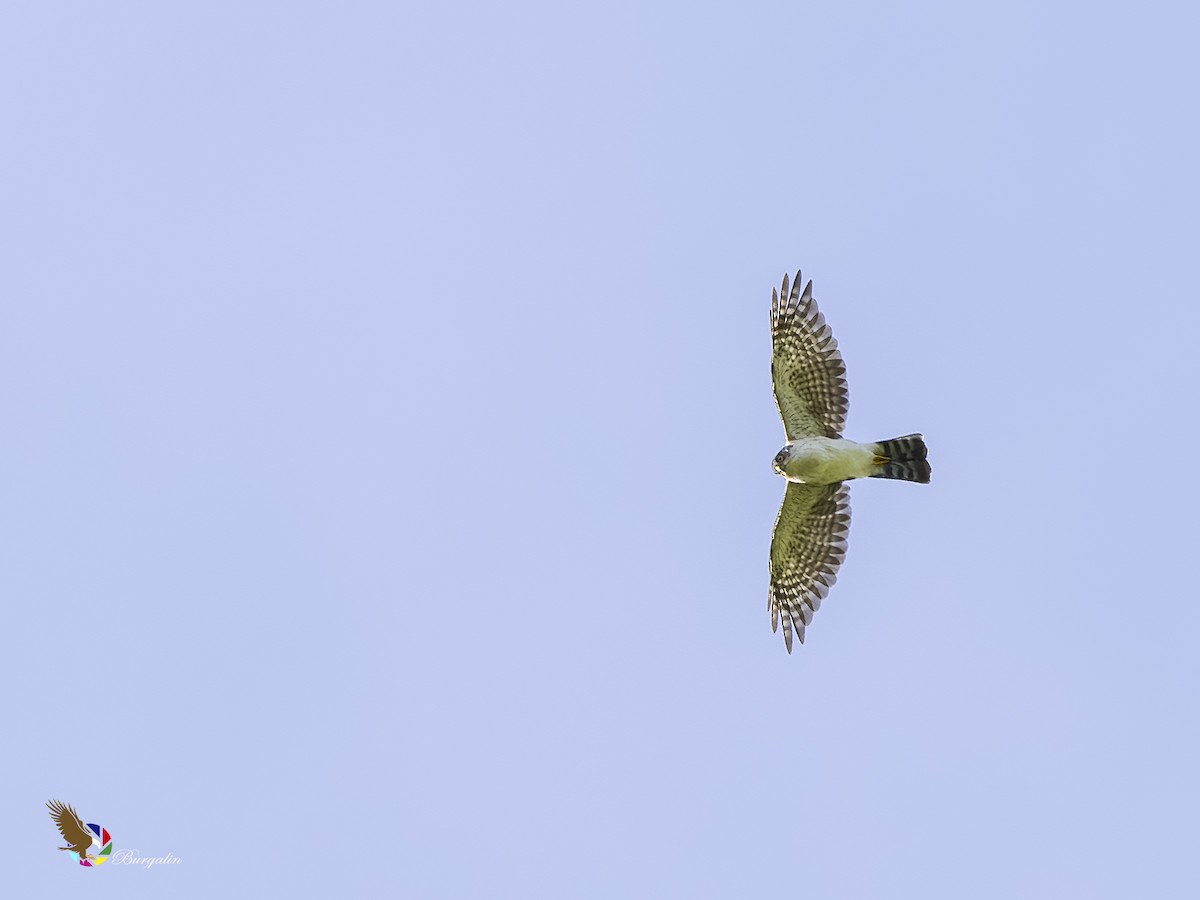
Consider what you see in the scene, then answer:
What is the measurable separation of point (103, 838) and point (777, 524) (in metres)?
10.8

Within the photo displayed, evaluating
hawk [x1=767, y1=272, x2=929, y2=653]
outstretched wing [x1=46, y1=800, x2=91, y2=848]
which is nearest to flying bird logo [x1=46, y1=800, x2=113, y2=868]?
outstretched wing [x1=46, y1=800, x2=91, y2=848]

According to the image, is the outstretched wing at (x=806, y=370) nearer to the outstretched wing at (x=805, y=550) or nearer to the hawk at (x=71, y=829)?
the outstretched wing at (x=805, y=550)

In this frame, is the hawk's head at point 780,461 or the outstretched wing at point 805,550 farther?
the outstretched wing at point 805,550

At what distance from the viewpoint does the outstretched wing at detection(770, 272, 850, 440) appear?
21000 mm

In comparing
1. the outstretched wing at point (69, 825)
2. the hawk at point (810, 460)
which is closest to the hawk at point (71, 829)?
the outstretched wing at point (69, 825)

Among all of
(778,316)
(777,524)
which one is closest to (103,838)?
(777,524)

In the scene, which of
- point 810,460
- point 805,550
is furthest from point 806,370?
point 805,550

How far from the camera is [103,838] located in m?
23.0

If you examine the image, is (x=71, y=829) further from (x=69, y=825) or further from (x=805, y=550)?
(x=805, y=550)

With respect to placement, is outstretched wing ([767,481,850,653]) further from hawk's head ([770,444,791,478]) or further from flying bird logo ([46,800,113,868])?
flying bird logo ([46,800,113,868])

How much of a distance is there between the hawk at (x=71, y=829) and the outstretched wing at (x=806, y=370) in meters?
11.6

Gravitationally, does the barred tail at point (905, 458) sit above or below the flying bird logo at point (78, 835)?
above

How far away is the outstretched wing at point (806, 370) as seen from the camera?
2100 centimetres

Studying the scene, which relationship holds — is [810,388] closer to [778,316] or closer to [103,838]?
[778,316]
